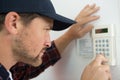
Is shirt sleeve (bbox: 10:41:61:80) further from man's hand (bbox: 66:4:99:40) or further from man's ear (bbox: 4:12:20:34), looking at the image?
man's ear (bbox: 4:12:20:34)

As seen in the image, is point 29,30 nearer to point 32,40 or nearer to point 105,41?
point 32,40

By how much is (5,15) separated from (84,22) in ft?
0.98

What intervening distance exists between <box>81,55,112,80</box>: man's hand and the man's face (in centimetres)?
17

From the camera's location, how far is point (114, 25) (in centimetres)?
84

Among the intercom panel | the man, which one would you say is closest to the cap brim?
the man

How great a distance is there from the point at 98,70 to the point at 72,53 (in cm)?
20

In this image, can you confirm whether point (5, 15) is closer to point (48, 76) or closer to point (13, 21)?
point (13, 21)

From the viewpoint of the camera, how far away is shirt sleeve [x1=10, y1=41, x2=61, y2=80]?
3.37 feet

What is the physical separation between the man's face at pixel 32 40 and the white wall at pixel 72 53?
174 mm

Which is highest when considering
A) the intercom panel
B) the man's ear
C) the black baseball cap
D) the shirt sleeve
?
the black baseball cap

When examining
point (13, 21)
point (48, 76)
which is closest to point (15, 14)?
point (13, 21)

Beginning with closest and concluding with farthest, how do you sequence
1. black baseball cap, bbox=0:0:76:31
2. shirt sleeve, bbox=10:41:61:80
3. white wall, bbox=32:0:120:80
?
black baseball cap, bbox=0:0:76:31 < white wall, bbox=32:0:120:80 < shirt sleeve, bbox=10:41:61:80

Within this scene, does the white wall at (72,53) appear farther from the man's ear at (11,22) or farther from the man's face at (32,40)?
the man's ear at (11,22)

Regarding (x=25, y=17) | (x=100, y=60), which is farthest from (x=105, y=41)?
(x=25, y=17)
